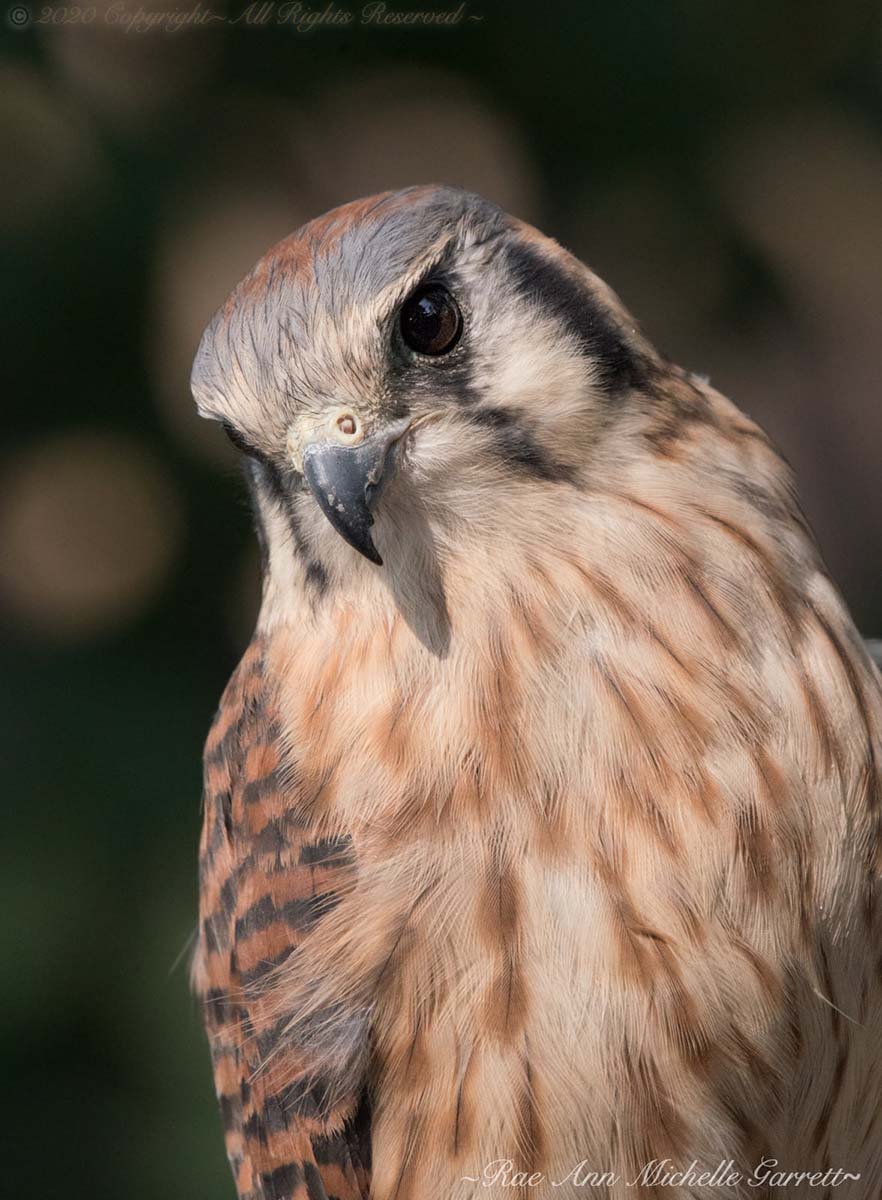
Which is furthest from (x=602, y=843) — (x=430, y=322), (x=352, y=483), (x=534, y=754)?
(x=430, y=322)

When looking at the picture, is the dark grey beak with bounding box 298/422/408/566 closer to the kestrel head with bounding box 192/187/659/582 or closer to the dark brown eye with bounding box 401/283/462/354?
the kestrel head with bounding box 192/187/659/582

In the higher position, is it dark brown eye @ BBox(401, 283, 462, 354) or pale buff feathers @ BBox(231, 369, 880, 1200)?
dark brown eye @ BBox(401, 283, 462, 354)

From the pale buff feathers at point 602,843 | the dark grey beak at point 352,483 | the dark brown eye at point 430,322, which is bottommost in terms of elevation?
the pale buff feathers at point 602,843

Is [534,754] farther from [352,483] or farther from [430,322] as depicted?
[430,322]

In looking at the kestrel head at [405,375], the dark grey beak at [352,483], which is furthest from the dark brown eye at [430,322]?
the dark grey beak at [352,483]

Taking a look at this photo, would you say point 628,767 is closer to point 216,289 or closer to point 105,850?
point 105,850

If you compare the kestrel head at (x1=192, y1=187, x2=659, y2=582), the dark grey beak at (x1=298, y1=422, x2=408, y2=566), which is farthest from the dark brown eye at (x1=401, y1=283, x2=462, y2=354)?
the dark grey beak at (x1=298, y1=422, x2=408, y2=566)

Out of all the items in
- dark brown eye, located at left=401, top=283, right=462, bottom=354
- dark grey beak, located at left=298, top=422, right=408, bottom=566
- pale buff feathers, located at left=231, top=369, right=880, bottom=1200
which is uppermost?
dark brown eye, located at left=401, top=283, right=462, bottom=354

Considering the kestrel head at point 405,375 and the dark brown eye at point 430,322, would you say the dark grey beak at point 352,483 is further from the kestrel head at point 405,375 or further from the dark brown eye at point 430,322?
the dark brown eye at point 430,322
